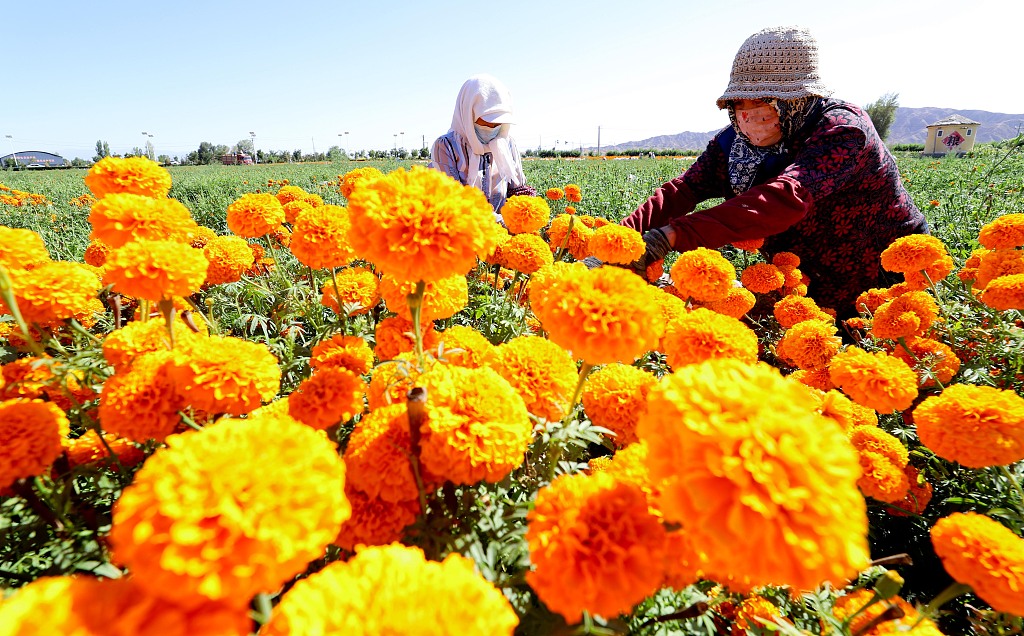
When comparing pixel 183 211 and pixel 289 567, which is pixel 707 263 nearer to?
pixel 289 567

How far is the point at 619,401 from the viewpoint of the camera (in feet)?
4.83

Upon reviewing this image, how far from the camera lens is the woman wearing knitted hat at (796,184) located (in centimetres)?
298

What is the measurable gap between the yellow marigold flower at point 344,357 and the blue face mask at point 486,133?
4472 millimetres

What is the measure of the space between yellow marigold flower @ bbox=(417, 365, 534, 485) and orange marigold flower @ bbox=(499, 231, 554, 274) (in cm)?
137

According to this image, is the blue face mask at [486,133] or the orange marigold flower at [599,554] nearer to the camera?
the orange marigold flower at [599,554]

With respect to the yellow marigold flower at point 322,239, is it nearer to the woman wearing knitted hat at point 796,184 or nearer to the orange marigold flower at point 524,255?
the orange marigold flower at point 524,255

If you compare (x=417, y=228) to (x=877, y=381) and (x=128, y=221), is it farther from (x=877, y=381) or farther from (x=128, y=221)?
(x=877, y=381)

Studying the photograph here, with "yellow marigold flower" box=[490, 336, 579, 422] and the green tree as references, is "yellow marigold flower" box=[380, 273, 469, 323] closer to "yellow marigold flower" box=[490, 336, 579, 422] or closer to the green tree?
"yellow marigold flower" box=[490, 336, 579, 422]

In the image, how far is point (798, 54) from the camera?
3152mm

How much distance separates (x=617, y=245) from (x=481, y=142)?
3579 millimetres

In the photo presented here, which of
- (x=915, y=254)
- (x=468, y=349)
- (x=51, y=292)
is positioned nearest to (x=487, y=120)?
(x=915, y=254)

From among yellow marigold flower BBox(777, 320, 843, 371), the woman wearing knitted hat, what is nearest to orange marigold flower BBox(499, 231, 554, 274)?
the woman wearing knitted hat

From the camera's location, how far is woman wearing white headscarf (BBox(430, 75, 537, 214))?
17.0 ft

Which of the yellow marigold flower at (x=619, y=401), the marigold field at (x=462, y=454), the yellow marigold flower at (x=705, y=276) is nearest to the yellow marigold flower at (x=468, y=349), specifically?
the marigold field at (x=462, y=454)
